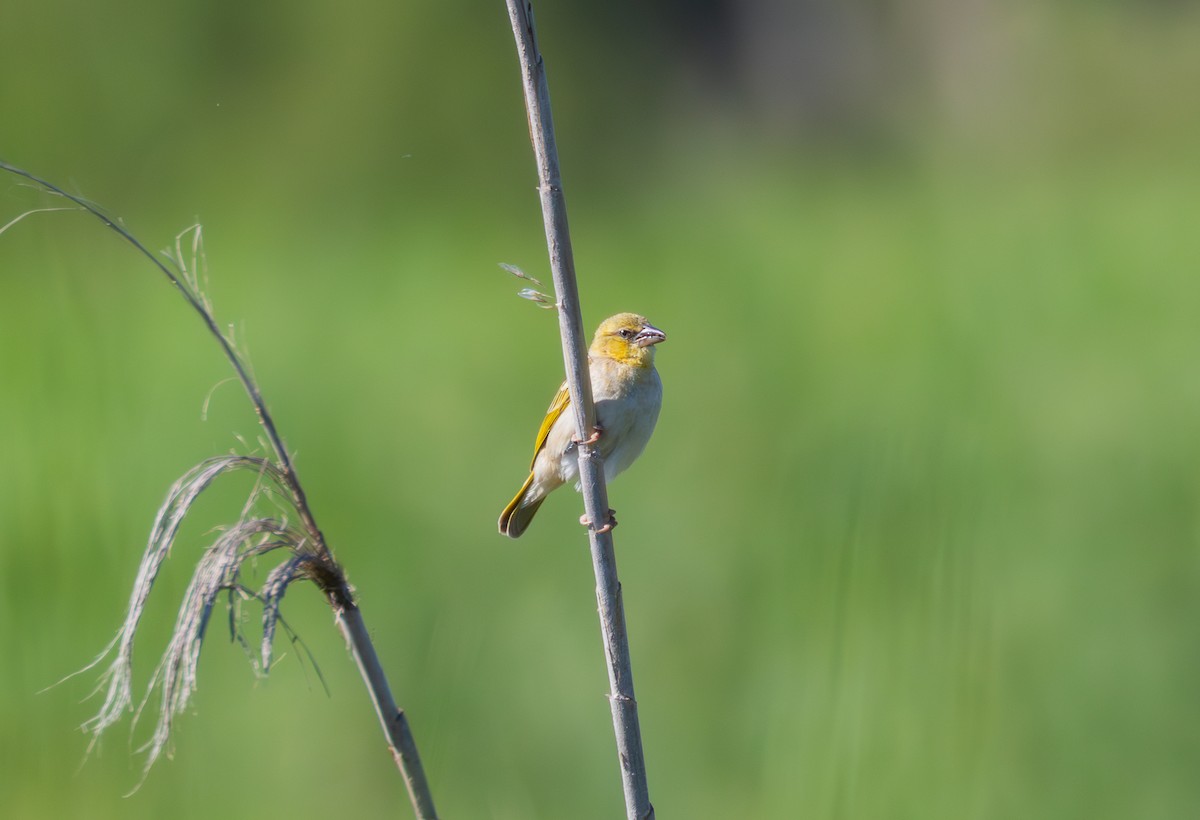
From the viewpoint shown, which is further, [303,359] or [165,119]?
[165,119]

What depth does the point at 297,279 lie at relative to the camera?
422 centimetres

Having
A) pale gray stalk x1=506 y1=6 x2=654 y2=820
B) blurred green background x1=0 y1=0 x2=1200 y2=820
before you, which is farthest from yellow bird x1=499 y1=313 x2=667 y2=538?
pale gray stalk x1=506 y1=6 x2=654 y2=820

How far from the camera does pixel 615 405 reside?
2.05m

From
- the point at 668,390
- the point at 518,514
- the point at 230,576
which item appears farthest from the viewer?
the point at 668,390

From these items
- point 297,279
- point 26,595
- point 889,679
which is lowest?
point 889,679

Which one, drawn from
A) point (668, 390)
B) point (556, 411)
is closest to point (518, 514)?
point (556, 411)

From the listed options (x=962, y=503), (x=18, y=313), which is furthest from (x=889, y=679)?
(x=18, y=313)

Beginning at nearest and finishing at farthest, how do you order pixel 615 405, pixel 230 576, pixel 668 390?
pixel 230 576 → pixel 615 405 → pixel 668 390

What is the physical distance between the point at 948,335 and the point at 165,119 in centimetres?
335

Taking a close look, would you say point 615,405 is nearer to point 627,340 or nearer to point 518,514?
point 627,340

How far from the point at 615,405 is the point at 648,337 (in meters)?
0.15

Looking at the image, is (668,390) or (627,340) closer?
(627,340)

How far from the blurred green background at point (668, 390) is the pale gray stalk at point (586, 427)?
57 cm

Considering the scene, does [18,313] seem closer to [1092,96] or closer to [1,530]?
[1,530]
